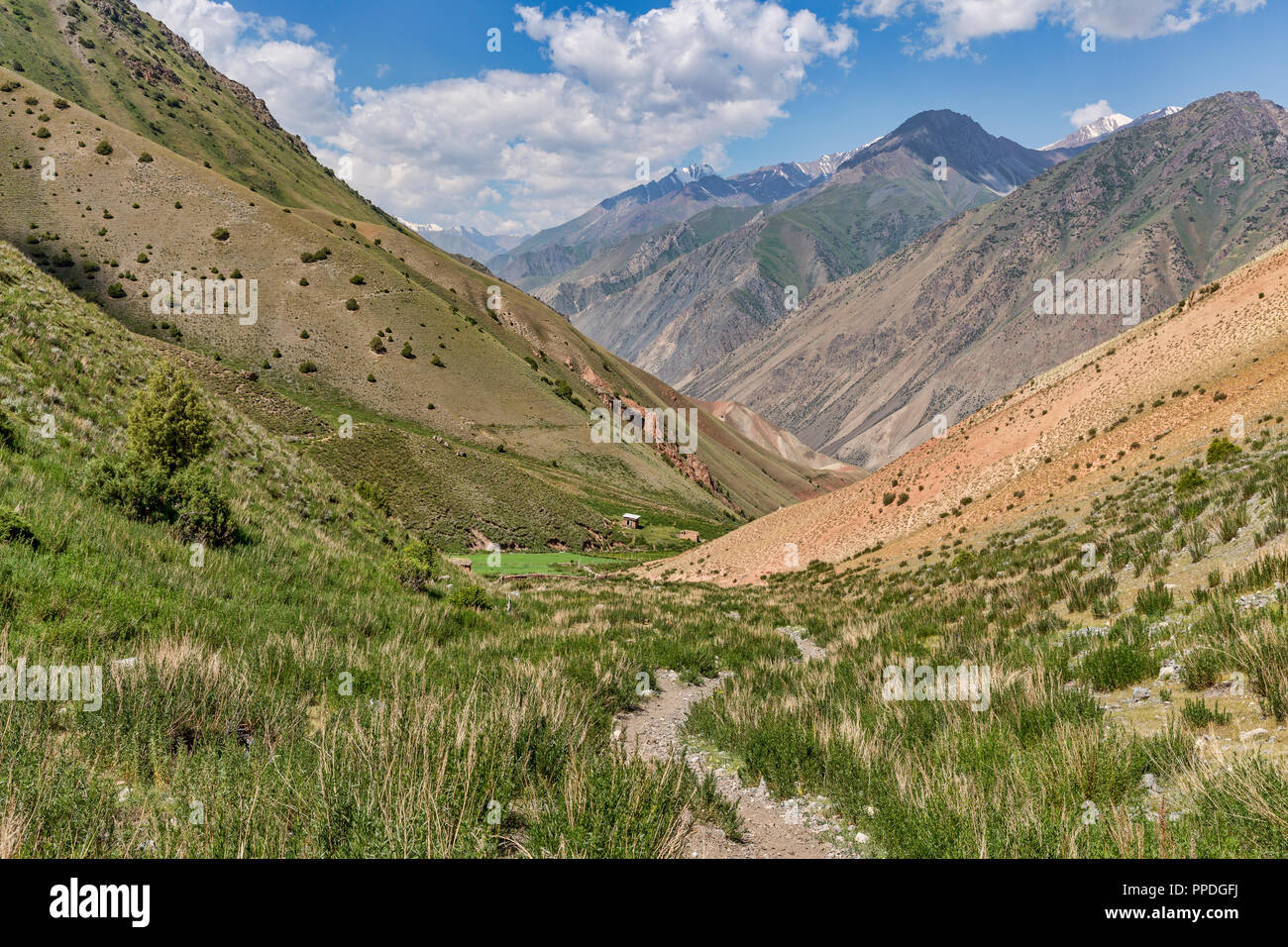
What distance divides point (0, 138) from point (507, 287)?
81465 millimetres

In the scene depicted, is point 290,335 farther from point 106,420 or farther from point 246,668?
point 246,668

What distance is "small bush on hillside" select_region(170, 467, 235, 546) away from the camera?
10.0 m

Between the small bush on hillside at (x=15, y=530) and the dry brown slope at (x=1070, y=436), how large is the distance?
100 ft

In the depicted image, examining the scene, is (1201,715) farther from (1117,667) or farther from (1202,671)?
(1117,667)

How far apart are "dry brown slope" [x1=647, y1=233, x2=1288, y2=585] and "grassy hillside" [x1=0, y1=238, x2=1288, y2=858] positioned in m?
17.9

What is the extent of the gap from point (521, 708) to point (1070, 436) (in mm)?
38727

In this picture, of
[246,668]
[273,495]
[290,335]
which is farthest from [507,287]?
[246,668]

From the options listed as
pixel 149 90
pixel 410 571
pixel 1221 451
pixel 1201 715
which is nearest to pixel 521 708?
pixel 1201 715

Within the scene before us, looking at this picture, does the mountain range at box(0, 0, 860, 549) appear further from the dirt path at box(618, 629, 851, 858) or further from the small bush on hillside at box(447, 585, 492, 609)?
the dirt path at box(618, 629, 851, 858)

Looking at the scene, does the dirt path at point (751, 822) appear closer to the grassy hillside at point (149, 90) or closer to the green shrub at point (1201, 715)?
the green shrub at point (1201, 715)

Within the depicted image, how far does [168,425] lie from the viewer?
534 inches

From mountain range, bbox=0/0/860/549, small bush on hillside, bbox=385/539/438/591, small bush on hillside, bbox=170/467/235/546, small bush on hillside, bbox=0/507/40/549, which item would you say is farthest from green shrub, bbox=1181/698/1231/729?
mountain range, bbox=0/0/860/549
